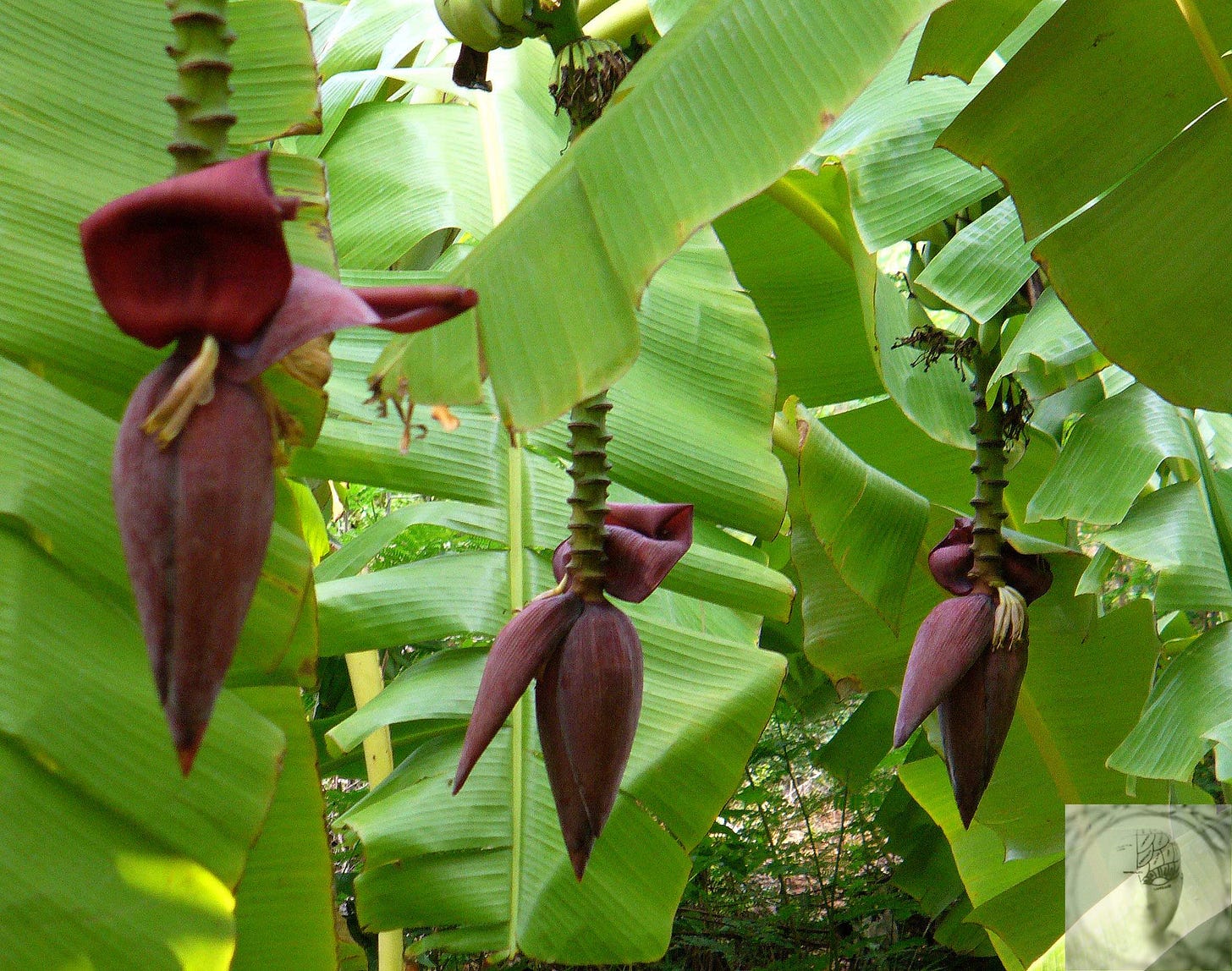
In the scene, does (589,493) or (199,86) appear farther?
(589,493)

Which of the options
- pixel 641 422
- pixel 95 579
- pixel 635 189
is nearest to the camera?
pixel 635 189

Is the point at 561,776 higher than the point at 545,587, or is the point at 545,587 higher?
the point at 561,776

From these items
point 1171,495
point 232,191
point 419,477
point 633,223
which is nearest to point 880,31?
point 633,223

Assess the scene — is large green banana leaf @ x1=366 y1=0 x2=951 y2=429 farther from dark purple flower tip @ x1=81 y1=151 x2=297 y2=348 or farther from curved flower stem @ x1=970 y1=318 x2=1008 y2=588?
curved flower stem @ x1=970 y1=318 x2=1008 y2=588

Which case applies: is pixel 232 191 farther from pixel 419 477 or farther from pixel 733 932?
pixel 733 932

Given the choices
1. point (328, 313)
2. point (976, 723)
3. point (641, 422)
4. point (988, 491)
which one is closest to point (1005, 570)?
point (988, 491)

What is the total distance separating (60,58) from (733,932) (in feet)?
6.46

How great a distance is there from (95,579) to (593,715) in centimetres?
30

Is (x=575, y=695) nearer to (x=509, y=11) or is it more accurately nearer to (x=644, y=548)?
(x=644, y=548)

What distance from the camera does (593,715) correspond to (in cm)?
55

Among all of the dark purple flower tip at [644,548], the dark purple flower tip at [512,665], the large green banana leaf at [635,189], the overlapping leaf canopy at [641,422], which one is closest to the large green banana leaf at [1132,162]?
the overlapping leaf canopy at [641,422]

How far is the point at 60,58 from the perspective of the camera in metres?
0.66

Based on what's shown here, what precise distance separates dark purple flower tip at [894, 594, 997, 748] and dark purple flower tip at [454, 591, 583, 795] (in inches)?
13.4

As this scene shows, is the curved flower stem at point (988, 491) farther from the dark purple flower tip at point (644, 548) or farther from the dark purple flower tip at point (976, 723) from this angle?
the dark purple flower tip at point (644, 548)
